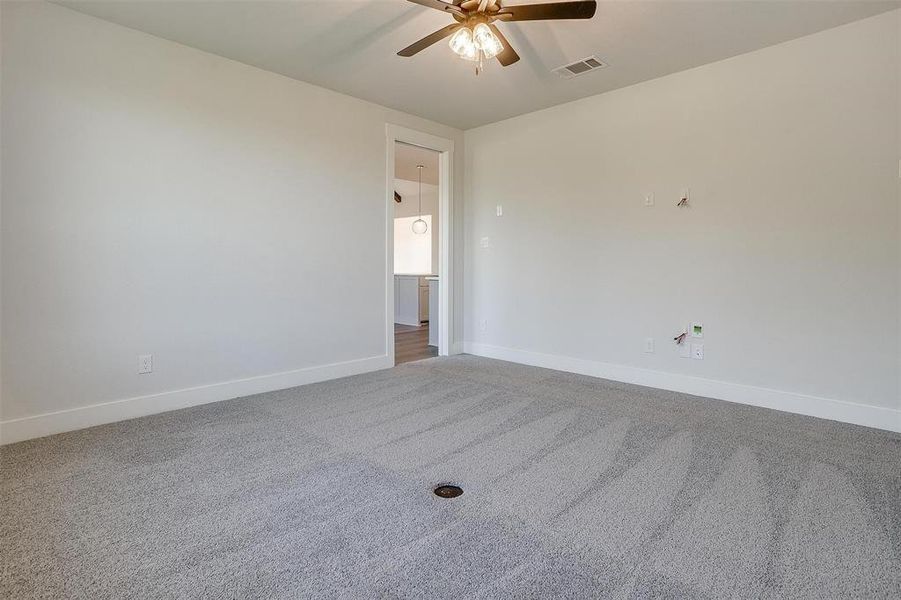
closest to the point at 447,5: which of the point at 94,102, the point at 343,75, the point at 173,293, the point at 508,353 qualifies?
the point at 343,75

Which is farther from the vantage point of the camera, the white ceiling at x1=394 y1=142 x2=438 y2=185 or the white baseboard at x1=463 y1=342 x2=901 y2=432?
the white ceiling at x1=394 y1=142 x2=438 y2=185

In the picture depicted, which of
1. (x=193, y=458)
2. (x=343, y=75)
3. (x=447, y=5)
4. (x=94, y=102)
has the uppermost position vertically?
(x=343, y=75)

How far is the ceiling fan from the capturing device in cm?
222

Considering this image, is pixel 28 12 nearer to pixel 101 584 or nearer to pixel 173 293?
pixel 173 293

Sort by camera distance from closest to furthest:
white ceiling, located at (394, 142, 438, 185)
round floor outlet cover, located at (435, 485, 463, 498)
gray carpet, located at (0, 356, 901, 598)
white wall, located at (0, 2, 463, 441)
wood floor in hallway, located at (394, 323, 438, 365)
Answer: gray carpet, located at (0, 356, 901, 598) → round floor outlet cover, located at (435, 485, 463, 498) → white wall, located at (0, 2, 463, 441) → wood floor in hallway, located at (394, 323, 438, 365) → white ceiling, located at (394, 142, 438, 185)

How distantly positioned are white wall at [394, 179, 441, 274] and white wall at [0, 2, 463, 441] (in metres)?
4.76

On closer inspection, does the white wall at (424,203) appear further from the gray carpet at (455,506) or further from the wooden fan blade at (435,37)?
the gray carpet at (455,506)

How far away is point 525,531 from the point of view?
1770mm

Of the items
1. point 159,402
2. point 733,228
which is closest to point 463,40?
point 733,228

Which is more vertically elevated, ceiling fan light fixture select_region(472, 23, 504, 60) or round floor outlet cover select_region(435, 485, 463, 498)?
ceiling fan light fixture select_region(472, 23, 504, 60)

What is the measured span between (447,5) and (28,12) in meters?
2.48

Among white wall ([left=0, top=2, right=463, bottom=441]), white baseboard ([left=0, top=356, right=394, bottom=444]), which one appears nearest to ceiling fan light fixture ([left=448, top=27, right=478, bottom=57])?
white wall ([left=0, top=2, right=463, bottom=441])

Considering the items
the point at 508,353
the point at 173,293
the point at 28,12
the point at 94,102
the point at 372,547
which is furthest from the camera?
the point at 508,353

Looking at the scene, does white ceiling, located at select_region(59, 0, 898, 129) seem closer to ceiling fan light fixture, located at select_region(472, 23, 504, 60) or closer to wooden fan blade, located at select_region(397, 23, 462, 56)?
wooden fan blade, located at select_region(397, 23, 462, 56)
